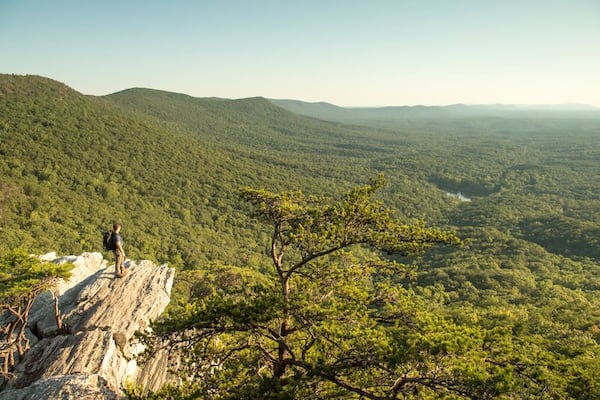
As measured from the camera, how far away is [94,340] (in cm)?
1445

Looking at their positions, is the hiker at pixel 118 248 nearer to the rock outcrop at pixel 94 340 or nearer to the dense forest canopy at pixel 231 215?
the rock outcrop at pixel 94 340

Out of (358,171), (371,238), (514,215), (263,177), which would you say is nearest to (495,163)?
(358,171)

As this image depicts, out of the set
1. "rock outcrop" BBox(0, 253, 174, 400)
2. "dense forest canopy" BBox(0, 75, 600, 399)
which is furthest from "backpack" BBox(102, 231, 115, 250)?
"dense forest canopy" BBox(0, 75, 600, 399)

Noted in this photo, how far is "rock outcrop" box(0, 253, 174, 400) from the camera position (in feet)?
34.5

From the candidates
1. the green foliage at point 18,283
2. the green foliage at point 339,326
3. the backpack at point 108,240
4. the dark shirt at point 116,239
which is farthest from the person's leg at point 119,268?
the green foliage at point 339,326

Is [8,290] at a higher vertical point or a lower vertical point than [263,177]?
higher

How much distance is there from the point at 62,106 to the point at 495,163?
203404mm

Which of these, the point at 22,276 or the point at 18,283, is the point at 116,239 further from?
the point at 18,283

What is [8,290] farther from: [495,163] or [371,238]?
[495,163]

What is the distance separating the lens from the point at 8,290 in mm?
12281

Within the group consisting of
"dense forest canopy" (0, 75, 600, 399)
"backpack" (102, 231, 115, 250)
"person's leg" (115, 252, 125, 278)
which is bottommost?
"dense forest canopy" (0, 75, 600, 399)

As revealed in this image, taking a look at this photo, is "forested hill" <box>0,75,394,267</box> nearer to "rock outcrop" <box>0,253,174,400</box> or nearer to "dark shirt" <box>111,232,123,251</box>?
"rock outcrop" <box>0,253,174,400</box>

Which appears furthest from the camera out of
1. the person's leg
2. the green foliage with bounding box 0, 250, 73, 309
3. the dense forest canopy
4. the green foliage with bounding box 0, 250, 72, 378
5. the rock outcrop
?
the dense forest canopy

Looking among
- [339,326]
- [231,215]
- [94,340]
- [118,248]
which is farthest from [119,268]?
[231,215]
